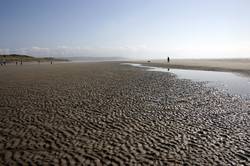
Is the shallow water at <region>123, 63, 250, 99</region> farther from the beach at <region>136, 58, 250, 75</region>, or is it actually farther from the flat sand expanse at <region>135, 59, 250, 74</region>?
the flat sand expanse at <region>135, 59, 250, 74</region>

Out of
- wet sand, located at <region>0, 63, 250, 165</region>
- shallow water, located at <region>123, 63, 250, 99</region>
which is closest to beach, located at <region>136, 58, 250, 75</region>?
shallow water, located at <region>123, 63, 250, 99</region>

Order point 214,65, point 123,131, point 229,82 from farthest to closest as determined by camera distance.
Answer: point 214,65, point 229,82, point 123,131

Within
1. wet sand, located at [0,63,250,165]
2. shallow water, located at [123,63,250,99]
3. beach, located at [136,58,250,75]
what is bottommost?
wet sand, located at [0,63,250,165]

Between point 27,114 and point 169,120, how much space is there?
27.8 feet

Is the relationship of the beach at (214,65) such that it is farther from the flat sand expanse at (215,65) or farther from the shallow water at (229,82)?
the shallow water at (229,82)

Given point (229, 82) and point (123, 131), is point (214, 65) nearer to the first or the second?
point (229, 82)

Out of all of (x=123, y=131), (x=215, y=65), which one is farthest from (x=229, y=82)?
(x=215, y=65)

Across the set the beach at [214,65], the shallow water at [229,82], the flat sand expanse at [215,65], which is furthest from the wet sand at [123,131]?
the flat sand expanse at [215,65]

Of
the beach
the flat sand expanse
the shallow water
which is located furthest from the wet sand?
the flat sand expanse

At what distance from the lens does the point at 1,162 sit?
24.0ft

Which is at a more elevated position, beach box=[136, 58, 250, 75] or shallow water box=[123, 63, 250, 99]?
beach box=[136, 58, 250, 75]

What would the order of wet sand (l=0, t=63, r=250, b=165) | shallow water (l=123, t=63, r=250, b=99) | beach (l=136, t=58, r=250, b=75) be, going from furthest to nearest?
beach (l=136, t=58, r=250, b=75), shallow water (l=123, t=63, r=250, b=99), wet sand (l=0, t=63, r=250, b=165)

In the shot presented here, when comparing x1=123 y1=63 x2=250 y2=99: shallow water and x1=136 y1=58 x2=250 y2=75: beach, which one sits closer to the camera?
x1=123 y1=63 x2=250 y2=99: shallow water

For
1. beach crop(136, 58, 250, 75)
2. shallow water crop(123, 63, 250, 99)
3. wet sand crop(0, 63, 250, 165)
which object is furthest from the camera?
beach crop(136, 58, 250, 75)
